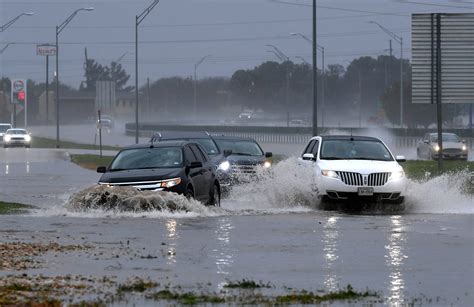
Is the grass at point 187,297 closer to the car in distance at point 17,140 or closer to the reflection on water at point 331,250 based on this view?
the reflection on water at point 331,250

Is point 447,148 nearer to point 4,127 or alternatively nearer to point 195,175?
point 195,175

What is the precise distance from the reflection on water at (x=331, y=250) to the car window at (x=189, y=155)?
3.39 metres

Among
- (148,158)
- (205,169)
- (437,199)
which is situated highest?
(148,158)

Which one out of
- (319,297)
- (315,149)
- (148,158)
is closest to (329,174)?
(315,149)

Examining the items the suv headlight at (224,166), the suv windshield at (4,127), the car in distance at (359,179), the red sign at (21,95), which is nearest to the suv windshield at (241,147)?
the suv headlight at (224,166)

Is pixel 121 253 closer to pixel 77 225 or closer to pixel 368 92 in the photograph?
pixel 77 225

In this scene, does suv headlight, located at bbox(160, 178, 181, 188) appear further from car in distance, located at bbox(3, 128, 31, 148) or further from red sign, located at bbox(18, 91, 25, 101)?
red sign, located at bbox(18, 91, 25, 101)

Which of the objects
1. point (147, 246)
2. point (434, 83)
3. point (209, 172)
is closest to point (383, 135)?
point (434, 83)

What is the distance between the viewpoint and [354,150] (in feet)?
86.4

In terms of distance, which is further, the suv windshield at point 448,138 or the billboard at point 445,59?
the suv windshield at point 448,138

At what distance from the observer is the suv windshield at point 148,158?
24375 mm

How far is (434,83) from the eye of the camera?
1473 inches

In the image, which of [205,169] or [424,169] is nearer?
[205,169]

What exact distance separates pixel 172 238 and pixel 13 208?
8464 millimetres
